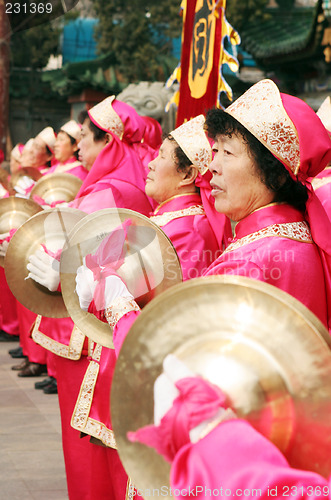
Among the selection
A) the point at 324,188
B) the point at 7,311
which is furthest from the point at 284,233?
the point at 7,311

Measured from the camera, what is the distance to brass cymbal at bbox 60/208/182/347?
74.5 inches

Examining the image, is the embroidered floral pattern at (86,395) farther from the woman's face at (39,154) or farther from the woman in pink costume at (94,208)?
the woman's face at (39,154)

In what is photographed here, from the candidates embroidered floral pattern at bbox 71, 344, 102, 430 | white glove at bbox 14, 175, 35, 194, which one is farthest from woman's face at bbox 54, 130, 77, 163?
embroidered floral pattern at bbox 71, 344, 102, 430

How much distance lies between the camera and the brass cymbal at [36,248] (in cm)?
253

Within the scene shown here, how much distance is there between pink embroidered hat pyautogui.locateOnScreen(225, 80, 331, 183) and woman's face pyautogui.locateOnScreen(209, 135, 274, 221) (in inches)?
2.7

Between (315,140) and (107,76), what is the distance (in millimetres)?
15208

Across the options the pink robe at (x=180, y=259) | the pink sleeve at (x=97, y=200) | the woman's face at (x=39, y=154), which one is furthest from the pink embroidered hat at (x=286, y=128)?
the woman's face at (x=39, y=154)

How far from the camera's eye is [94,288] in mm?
1719

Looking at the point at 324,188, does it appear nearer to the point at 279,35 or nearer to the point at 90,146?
the point at 90,146

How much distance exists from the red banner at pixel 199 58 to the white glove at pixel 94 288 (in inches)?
120

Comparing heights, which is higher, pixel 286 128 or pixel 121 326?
pixel 286 128

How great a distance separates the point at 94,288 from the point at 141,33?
14958 mm

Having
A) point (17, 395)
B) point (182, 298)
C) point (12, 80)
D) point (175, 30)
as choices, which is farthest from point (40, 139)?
point (12, 80)

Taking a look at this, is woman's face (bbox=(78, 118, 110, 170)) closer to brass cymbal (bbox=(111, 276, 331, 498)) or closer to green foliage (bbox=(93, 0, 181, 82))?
brass cymbal (bbox=(111, 276, 331, 498))
